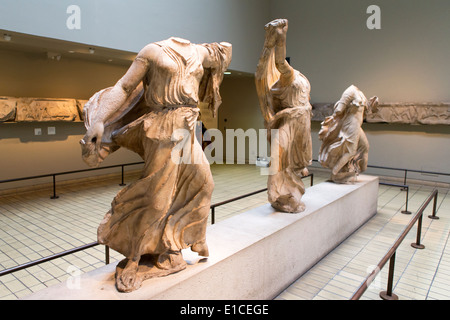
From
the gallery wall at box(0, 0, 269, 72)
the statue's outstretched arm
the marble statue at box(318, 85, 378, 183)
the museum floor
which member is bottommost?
the museum floor

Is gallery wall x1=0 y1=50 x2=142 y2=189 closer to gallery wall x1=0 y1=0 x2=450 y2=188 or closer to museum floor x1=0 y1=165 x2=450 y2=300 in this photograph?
gallery wall x1=0 y1=0 x2=450 y2=188

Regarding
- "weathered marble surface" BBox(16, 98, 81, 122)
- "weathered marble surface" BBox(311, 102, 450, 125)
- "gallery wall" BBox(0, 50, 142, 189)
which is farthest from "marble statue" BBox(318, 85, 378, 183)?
"gallery wall" BBox(0, 50, 142, 189)

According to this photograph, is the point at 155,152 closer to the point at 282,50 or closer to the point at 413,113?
the point at 282,50

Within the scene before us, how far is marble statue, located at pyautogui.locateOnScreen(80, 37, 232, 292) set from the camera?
230cm

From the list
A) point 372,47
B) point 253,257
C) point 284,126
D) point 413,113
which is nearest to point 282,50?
point 284,126

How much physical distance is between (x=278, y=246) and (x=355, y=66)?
8018 millimetres

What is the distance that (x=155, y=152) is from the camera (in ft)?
7.68

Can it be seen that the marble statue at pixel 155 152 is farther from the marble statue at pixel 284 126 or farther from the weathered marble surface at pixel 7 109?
the weathered marble surface at pixel 7 109

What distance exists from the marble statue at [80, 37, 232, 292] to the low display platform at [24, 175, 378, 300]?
0.15 metres

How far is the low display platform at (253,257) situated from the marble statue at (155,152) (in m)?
0.15

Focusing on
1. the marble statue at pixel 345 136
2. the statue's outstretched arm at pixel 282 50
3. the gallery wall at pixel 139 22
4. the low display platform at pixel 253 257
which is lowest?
the low display platform at pixel 253 257

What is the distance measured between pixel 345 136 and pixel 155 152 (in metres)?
4.29

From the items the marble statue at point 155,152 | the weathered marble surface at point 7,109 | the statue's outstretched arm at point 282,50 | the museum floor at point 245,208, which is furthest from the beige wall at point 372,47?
the marble statue at point 155,152

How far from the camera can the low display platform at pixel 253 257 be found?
2344 millimetres
